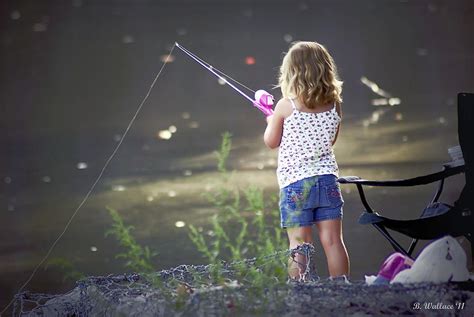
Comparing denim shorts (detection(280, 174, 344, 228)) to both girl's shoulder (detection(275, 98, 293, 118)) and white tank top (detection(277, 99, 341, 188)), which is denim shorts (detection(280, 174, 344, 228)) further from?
girl's shoulder (detection(275, 98, 293, 118))

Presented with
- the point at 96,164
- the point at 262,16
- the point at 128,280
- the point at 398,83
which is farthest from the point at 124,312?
the point at 262,16

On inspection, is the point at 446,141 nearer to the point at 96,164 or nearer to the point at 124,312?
the point at 96,164

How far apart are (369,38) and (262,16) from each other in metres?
0.95

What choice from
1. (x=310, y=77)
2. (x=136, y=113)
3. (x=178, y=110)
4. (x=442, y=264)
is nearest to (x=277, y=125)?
(x=310, y=77)

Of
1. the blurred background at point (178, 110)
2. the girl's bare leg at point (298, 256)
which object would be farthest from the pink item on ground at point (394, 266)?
the blurred background at point (178, 110)

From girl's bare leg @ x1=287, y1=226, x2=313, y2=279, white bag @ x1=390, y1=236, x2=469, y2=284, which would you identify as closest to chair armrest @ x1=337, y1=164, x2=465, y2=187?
girl's bare leg @ x1=287, y1=226, x2=313, y2=279

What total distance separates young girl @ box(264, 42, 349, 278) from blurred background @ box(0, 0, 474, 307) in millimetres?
843

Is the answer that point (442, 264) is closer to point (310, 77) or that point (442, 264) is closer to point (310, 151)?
point (310, 151)

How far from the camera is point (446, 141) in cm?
596

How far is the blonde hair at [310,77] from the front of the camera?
3.50 meters

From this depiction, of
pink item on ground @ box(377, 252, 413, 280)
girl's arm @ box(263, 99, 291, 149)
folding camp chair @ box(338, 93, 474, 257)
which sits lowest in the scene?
pink item on ground @ box(377, 252, 413, 280)

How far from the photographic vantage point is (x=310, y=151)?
11.5 ft

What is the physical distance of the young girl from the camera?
11.5 feet

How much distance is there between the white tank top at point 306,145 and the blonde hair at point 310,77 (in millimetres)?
46
